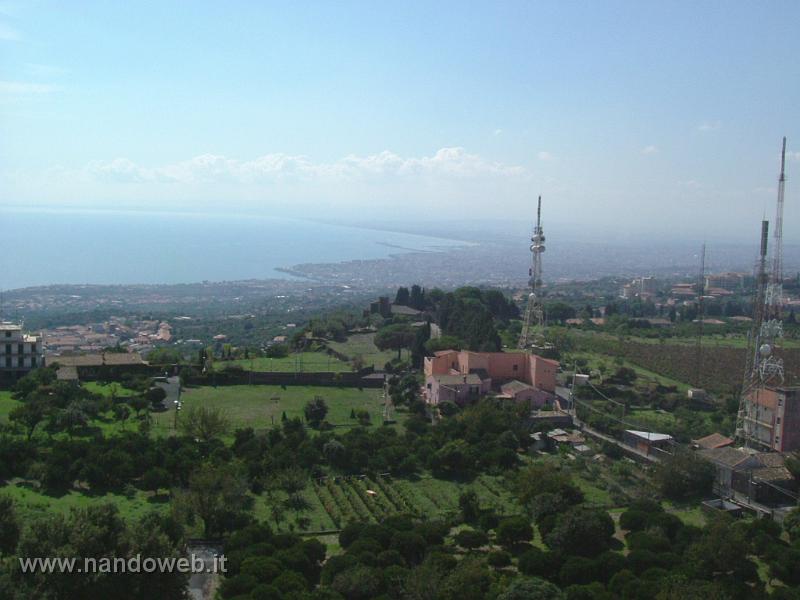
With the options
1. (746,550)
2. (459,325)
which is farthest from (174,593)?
(459,325)

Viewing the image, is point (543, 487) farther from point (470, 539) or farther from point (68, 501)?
point (68, 501)

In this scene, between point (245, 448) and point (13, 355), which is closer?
point (245, 448)

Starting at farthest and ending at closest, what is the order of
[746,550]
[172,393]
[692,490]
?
[172,393] → [692,490] → [746,550]

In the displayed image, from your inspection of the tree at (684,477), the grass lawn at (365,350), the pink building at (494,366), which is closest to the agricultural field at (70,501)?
the tree at (684,477)

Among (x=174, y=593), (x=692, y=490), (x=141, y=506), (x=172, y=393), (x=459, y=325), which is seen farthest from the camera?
(x=459, y=325)

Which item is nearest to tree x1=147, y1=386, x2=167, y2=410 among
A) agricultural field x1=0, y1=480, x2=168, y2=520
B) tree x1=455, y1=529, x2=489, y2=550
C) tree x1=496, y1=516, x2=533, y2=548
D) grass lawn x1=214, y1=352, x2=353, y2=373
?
grass lawn x1=214, y1=352, x2=353, y2=373

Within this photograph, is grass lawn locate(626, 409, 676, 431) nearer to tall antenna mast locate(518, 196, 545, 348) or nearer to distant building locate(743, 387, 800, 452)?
distant building locate(743, 387, 800, 452)

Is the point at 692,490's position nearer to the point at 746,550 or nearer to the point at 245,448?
the point at 746,550
